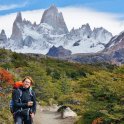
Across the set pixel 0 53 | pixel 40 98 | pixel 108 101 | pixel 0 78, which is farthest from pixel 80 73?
pixel 108 101

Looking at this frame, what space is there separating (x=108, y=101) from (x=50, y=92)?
107 ft

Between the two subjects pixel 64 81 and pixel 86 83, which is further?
pixel 64 81

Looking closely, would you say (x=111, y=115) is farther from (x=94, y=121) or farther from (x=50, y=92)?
(x=50, y=92)

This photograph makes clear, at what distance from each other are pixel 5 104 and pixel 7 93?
256 centimetres

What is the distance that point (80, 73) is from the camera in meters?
101

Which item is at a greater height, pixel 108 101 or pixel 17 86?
pixel 17 86

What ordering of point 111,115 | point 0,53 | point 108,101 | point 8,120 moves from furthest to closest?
point 0,53, point 8,120, point 108,101, point 111,115

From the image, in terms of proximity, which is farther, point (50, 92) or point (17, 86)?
point (50, 92)

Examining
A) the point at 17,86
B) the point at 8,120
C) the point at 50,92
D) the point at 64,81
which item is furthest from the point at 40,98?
the point at 17,86

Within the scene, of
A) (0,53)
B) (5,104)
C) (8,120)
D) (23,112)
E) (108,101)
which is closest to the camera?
(23,112)

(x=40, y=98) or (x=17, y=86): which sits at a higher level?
(x=17, y=86)

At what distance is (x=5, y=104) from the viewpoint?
25.3m

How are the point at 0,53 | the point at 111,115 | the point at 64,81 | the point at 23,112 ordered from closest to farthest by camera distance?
the point at 23,112
the point at 111,115
the point at 64,81
the point at 0,53

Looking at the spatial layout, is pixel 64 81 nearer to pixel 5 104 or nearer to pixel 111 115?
pixel 5 104
